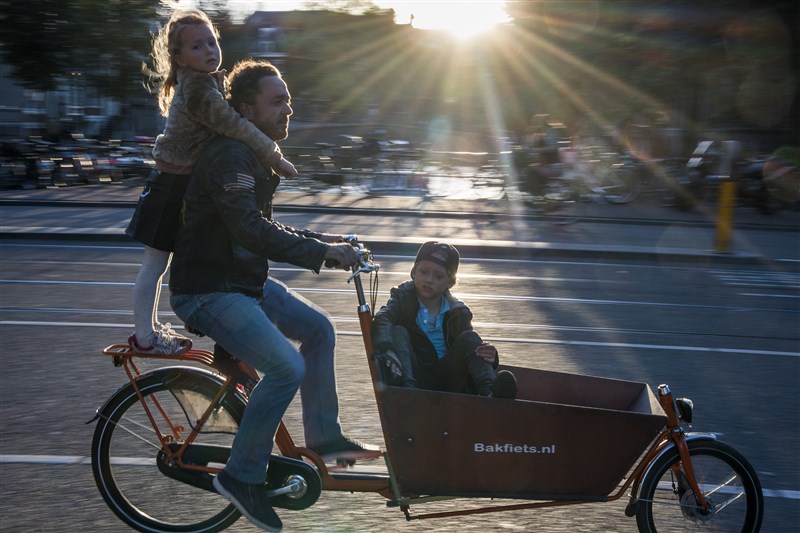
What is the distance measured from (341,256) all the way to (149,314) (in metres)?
0.86

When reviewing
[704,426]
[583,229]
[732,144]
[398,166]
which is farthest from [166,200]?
[398,166]

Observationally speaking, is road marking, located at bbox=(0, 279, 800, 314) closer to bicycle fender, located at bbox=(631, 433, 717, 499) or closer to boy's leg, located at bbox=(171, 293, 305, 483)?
bicycle fender, located at bbox=(631, 433, 717, 499)

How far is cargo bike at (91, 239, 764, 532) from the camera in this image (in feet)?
11.1

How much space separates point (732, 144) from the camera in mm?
19031

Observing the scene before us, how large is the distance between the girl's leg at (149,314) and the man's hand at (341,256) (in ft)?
2.30

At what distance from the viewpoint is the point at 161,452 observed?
3.73 meters

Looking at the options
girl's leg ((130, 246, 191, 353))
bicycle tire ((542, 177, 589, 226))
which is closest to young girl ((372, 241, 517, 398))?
girl's leg ((130, 246, 191, 353))

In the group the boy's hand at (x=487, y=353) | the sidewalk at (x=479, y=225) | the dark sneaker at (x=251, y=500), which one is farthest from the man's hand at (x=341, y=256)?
the sidewalk at (x=479, y=225)

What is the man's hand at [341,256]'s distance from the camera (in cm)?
329

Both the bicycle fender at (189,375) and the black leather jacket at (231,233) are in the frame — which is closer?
the black leather jacket at (231,233)

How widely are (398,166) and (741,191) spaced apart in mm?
7925

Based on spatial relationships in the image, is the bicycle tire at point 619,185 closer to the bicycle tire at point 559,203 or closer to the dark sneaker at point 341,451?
the bicycle tire at point 559,203

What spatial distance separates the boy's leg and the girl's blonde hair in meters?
0.77

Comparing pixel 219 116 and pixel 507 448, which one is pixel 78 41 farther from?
pixel 507 448
